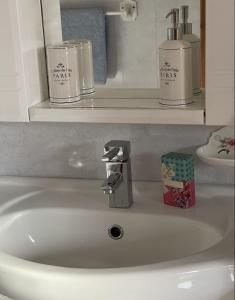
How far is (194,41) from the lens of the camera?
1.10 metres

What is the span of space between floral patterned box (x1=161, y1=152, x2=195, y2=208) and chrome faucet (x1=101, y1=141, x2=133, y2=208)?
7 cm

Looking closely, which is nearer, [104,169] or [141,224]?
[141,224]

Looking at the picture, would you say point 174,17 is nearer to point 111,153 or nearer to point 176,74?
point 176,74

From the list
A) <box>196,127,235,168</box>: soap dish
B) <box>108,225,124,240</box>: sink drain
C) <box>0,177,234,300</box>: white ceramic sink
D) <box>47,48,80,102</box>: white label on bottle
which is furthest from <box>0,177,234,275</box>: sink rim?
<box>47,48,80,102</box>: white label on bottle

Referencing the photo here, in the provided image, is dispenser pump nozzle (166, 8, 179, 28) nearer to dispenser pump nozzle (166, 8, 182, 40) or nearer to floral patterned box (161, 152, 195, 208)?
dispenser pump nozzle (166, 8, 182, 40)

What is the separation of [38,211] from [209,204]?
1.13 ft

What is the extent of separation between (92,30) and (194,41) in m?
0.22

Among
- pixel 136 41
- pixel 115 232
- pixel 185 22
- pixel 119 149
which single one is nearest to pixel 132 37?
pixel 136 41

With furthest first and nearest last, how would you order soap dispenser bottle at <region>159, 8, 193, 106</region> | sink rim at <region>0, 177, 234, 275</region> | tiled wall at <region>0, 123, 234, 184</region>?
tiled wall at <region>0, 123, 234, 184</region>
soap dispenser bottle at <region>159, 8, 193, 106</region>
sink rim at <region>0, 177, 234, 275</region>

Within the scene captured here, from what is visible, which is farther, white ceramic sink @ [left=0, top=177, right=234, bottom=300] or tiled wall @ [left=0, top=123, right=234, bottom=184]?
tiled wall @ [left=0, top=123, right=234, bottom=184]

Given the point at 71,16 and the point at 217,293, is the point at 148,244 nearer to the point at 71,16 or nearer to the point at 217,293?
the point at 217,293

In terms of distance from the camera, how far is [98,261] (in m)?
1.12

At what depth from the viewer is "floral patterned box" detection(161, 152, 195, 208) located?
3.55 feet

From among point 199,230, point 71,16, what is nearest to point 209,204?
point 199,230
